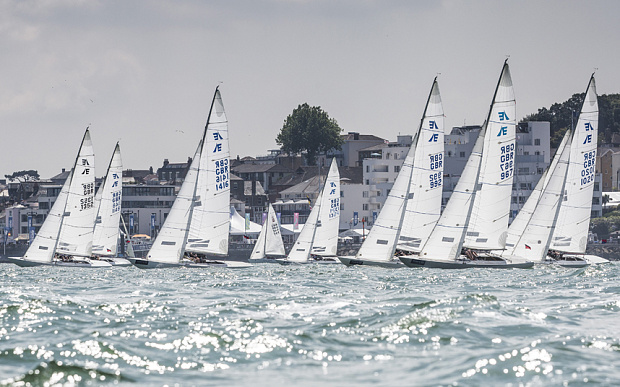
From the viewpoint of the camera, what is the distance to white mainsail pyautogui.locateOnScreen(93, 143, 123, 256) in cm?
6725

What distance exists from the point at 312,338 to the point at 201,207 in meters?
33.9

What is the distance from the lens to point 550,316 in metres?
22.2

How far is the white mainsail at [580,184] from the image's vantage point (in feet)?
178

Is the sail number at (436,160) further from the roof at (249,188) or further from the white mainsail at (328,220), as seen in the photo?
the roof at (249,188)

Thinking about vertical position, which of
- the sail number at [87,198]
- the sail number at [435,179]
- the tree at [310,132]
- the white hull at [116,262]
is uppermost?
the tree at [310,132]

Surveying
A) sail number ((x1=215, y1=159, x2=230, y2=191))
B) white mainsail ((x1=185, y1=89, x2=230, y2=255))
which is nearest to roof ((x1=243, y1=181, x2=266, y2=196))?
white mainsail ((x1=185, y1=89, x2=230, y2=255))

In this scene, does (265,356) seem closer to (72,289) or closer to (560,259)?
(72,289)

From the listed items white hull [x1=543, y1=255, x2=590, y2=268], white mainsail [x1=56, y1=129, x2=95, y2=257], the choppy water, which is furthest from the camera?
white mainsail [x1=56, y1=129, x2=95, y2=257]

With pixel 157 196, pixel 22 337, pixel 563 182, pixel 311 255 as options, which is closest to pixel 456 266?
pixel 563 182

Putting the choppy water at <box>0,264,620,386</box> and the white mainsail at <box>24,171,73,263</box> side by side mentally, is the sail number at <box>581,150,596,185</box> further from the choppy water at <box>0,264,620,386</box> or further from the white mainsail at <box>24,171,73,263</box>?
the white mainsail at <box>24,171,73,263</box>

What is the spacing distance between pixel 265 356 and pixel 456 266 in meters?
32.8

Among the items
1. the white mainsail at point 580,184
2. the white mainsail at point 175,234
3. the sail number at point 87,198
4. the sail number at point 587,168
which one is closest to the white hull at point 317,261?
the sail number at point 87,198

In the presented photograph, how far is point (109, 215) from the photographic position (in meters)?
67.6

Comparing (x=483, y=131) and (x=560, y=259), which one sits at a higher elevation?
(x=483, y=131)
